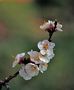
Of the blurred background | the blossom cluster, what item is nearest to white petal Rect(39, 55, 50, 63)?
the blossom cluster

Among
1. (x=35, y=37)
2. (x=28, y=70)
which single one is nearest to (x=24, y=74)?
(x=28, y=70)

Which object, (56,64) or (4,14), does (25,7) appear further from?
(56,64)

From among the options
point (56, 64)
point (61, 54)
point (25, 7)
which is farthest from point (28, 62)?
point (25, 7)

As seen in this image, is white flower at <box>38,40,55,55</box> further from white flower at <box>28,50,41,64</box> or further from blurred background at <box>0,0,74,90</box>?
blurred background at <box>0,0,74,90</box>

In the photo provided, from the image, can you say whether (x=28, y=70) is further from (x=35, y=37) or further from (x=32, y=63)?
(x=35, y=37)

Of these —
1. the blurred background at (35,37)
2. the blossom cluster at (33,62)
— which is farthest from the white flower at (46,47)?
the blurred background at (35,37)

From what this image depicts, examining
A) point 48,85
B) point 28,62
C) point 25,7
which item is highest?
point 28,62
